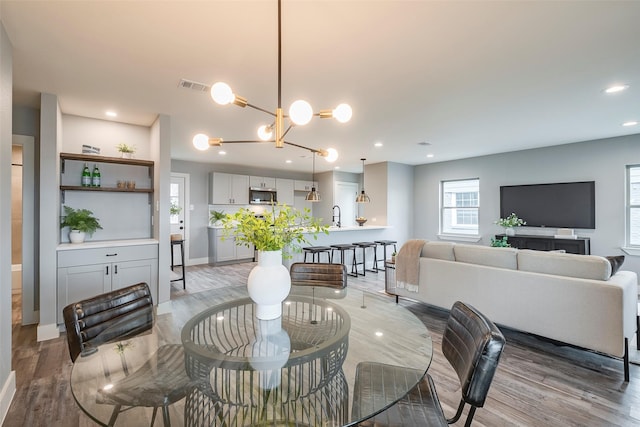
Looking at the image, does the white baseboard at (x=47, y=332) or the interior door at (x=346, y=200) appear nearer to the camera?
the white baseboard at (x=47, y=332)

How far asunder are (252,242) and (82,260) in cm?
270

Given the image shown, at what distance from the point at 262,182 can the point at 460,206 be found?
4.92 meters

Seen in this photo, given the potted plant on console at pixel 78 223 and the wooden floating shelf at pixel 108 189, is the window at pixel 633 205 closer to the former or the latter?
the wooden floating shelf at pixel 108 189

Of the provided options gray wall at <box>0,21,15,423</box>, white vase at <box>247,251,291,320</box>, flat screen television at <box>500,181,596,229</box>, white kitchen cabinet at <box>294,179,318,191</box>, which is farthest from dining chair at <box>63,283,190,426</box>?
white kitchen cabinet at <box>294,179,318,191</box>

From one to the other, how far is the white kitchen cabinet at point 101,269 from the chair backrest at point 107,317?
1851 mm

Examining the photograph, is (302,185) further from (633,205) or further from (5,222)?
(5,222)

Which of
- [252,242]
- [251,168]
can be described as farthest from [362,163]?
[252,242]

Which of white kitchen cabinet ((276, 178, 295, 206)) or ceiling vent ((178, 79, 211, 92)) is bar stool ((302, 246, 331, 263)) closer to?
white kitchen cabinet ((276, 178, 295, 206))

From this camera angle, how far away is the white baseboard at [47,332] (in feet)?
9.82

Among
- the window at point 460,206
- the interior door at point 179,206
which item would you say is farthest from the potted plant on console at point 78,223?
the window at point 460,206

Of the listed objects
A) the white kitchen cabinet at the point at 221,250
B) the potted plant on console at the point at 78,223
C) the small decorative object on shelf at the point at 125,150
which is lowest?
the white kitchen cabinet at the point at 221,250

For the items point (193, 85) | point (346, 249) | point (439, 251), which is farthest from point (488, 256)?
point (193, 85)

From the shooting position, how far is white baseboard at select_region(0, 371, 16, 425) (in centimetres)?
187

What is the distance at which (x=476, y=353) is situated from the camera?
116cm
